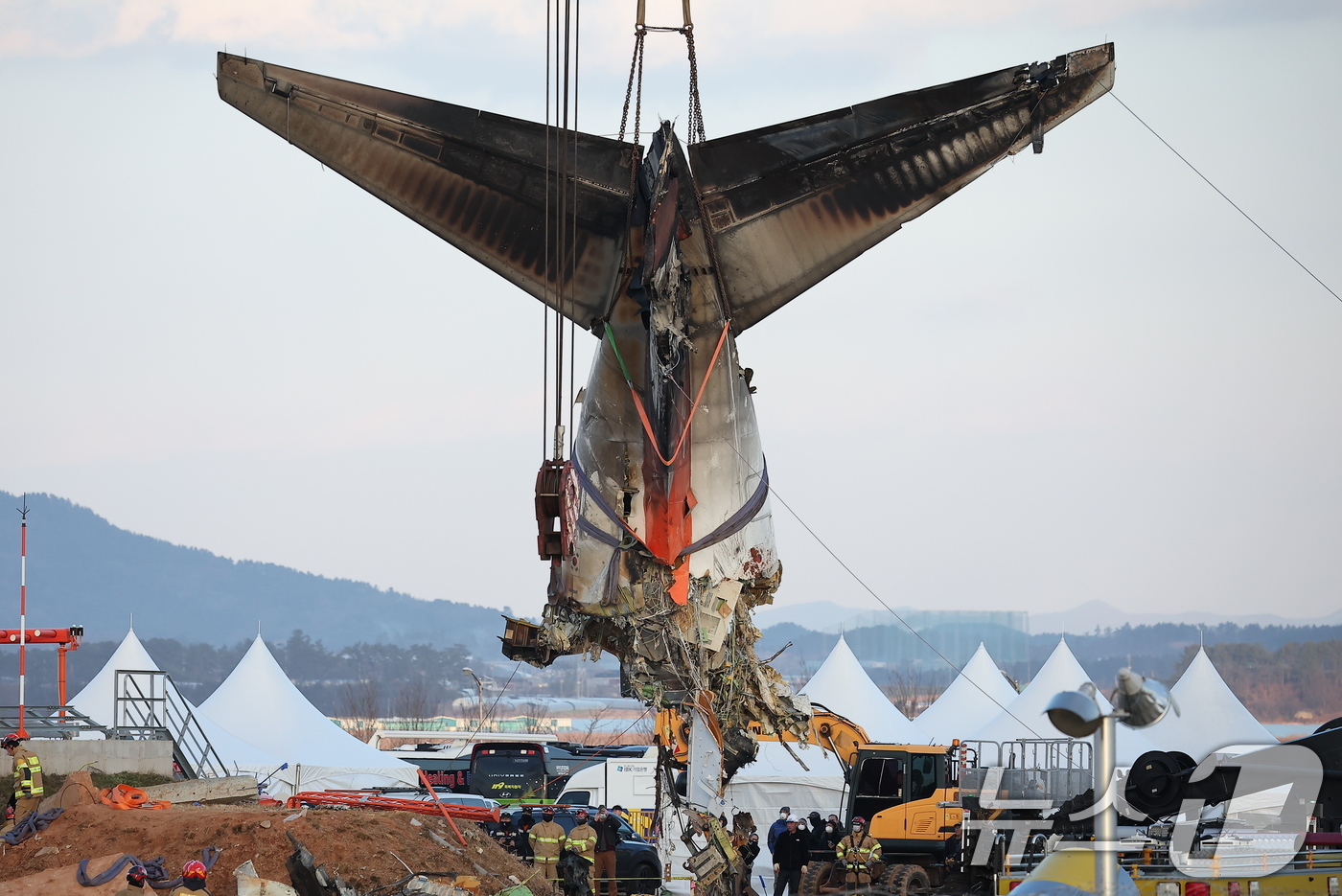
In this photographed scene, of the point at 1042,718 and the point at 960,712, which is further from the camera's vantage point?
the point at 960,712

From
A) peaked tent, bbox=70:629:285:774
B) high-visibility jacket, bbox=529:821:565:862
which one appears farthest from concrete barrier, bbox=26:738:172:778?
high-visibility jacket, bbox=529:821:565:862

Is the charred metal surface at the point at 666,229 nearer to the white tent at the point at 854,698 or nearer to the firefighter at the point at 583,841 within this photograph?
the firefighter at the point at 583,841

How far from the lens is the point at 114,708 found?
69.4 feet

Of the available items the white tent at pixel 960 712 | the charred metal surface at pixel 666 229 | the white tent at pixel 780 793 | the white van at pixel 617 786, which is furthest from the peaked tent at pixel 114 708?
the white tent at pixel 960 712

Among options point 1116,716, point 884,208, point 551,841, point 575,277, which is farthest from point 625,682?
point 1116,716

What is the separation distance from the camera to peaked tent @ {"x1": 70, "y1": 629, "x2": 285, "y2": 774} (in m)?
28.5

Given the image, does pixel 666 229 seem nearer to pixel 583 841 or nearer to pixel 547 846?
pixel 583 841

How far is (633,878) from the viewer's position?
1692 cm

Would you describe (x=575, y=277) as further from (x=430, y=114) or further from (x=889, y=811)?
(x=889, y=811)

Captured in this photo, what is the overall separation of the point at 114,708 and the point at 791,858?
10.8 meters

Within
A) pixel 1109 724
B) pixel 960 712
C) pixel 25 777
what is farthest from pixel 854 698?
pixel 1109 724

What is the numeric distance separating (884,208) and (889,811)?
7.74 m

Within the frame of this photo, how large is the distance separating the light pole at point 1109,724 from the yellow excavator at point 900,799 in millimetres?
10431

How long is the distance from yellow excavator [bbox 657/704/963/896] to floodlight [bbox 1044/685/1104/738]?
10.8 m
